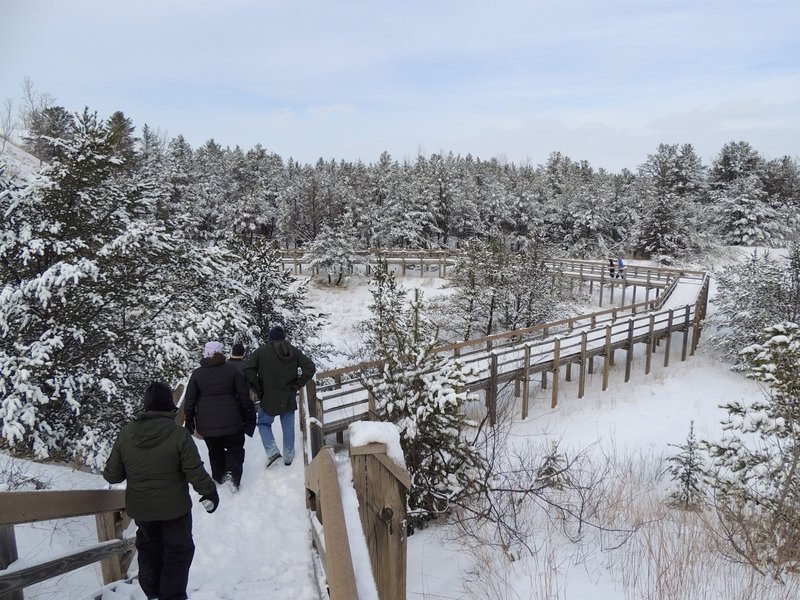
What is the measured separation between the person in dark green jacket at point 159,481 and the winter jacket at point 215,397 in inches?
66.0

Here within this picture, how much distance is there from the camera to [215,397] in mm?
5414

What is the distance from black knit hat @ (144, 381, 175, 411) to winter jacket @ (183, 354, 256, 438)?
5.67 ft

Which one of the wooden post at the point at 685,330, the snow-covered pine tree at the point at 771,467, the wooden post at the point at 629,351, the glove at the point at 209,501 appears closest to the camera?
the glove at the point at 209,501

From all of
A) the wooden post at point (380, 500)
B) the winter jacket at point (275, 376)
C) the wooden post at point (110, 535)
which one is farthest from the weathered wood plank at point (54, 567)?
the winter jacket at point (275, 376)

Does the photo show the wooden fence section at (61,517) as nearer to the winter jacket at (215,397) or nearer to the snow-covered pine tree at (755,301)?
the winter jacket at (215,397)

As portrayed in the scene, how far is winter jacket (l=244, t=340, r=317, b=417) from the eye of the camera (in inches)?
236

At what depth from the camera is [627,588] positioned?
4.01 meters

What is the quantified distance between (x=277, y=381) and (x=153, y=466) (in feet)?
8.00

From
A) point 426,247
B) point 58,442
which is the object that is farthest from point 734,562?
point 426,247

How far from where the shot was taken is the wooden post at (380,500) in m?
2.27

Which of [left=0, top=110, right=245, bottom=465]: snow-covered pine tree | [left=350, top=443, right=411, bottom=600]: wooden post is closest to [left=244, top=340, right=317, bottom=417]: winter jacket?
[left=0, top=110, right=245, bottom=465]: snow-covered pine tree

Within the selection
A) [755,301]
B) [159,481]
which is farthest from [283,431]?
[755,301]

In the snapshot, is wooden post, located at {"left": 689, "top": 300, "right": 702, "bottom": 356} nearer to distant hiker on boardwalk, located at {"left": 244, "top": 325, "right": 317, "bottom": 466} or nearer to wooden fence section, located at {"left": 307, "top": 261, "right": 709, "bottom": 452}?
wooden fence section, located at {"left": 307, "top": 261, "right": 709, "bottom": 452}

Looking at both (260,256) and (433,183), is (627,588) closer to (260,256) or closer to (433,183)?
(260,256)
